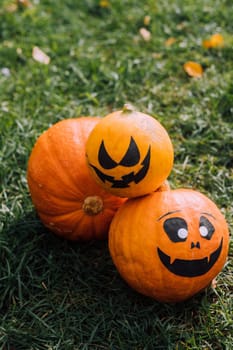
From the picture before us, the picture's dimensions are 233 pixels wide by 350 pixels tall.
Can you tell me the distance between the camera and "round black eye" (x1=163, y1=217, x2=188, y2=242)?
2.28m

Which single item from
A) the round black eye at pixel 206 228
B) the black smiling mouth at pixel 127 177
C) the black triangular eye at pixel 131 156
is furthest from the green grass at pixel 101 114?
the black triangular eye at pixel 131 156

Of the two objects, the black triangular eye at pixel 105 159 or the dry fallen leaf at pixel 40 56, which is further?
the dry fallen leaf at pixel 40 56

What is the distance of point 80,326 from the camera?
94.1 inches

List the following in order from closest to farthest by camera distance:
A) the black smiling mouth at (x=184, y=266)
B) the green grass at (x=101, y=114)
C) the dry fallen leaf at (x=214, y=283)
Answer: the black smiling mouth at (x=184, y=266) < the green grass at (x=101, y=114) < the dry fallen leaf at (x=214, y=283)

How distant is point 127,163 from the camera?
2.30 m

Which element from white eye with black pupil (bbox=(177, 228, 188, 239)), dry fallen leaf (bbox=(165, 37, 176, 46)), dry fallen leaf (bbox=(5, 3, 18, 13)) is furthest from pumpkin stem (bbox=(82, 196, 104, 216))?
dry fallen leaf (bbox=(5, 3, 18, 13))

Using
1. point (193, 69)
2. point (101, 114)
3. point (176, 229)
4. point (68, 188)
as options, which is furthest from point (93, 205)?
point (193, 69)

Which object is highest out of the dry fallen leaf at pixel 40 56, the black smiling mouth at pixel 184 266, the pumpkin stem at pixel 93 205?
the black smiling mouth at pixel 184 266

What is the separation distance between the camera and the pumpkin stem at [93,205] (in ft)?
8.36

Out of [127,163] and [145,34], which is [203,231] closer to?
[127,163]

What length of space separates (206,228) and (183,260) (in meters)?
0.17

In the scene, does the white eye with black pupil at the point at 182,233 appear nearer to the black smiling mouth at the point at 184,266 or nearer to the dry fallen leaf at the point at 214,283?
the black smiling mouth at the point at 184,266

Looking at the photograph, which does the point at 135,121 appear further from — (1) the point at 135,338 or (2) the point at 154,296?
(1) the point at 135,338

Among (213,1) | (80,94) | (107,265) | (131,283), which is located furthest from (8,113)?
(213,1)
